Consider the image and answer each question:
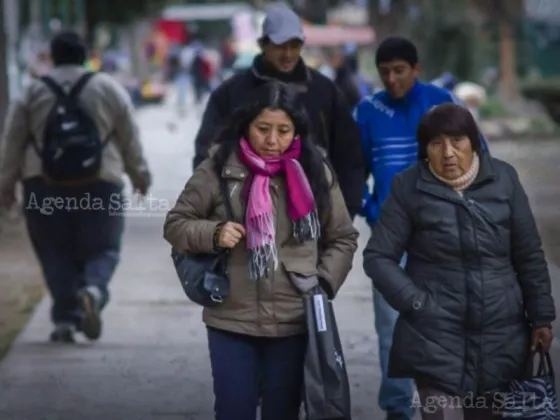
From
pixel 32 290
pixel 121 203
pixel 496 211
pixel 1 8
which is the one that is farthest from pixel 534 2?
pixel 496 211

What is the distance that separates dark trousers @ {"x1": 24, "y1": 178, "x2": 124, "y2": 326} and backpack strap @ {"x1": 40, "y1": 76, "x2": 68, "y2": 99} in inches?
19.9

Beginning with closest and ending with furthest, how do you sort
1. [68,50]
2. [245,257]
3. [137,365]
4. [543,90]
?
[245,257] < [137,365] < [68,50] < [543,90]

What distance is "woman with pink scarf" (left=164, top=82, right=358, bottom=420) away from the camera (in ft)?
16.7

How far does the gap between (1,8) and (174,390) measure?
360 inches

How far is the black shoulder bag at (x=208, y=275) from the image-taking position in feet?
16.6

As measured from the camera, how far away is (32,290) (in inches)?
449

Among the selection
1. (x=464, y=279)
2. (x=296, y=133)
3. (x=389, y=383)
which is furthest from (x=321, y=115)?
(x=464, y=279)

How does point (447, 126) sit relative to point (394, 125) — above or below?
above

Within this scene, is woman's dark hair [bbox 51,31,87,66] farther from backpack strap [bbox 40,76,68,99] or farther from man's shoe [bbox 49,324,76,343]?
man's shoe [bbox 49,324,76,343]

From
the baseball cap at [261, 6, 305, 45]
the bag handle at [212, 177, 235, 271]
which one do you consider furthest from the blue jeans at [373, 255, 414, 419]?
the bag handle at [212, 177, 235, 271]

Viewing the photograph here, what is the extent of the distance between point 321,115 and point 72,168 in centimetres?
239

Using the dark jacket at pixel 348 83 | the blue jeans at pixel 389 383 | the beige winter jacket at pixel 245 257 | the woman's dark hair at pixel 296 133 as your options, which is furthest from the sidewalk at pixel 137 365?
the dark jacket at pixel 348 83

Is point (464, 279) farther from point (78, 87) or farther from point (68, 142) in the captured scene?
point (78, 87)

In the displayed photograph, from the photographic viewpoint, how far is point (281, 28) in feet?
21.1
